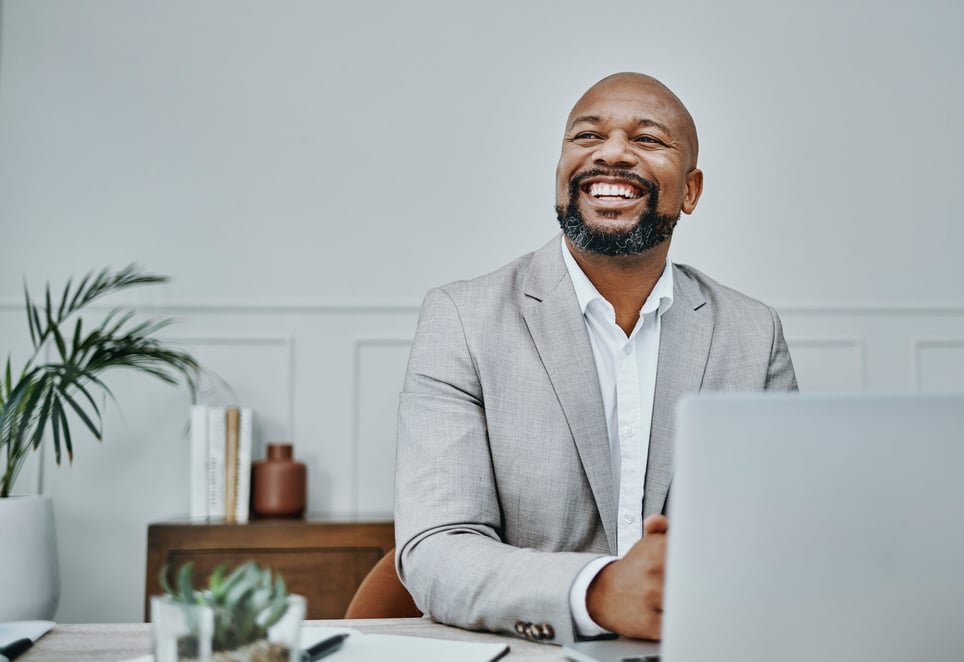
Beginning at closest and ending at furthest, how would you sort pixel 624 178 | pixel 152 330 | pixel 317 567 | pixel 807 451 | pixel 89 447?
1. pixel 807 451
2. pixel 624 178
3. pixel 317 567
4. pixel 152 330
5. pixel 89 447

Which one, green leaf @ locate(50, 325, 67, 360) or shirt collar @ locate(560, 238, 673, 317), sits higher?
shirt collar @ locate(560, 238, 673, 317)

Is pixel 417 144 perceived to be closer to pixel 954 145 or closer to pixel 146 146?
pixel 146 146

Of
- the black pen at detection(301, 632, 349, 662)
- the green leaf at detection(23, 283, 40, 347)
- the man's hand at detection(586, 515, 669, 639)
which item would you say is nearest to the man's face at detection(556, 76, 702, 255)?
the man's hand at detection(586, 515, 669, 639)

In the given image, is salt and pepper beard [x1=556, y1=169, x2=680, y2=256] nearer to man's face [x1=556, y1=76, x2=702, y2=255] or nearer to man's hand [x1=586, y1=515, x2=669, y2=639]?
man's face [x1=556, y1=76, x2=702, y2=255]

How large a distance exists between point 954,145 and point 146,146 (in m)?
2.67

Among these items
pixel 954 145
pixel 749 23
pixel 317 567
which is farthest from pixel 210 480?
pixel 954 145

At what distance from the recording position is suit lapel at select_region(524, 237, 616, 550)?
135 centimetres

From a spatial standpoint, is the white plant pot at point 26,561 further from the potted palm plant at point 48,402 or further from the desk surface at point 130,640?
the desk surface at point 130,640

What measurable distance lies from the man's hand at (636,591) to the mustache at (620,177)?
0.88 meters

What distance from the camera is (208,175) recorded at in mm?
2645

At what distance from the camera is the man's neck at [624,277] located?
1604mm

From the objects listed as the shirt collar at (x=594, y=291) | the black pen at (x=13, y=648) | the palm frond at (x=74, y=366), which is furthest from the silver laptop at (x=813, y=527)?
the palm frond at (x=74, y=366)

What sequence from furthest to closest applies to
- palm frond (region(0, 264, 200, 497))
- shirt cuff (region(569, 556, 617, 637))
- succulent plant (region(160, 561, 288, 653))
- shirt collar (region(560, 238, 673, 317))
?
palm frond (region(0, 264, 200, 497)) < shirt collar (region(560, 238, 673, 317)) < shirt cuff (region(569, 556, 617, 637)) < succulent plant (region(160, 561, 288, 653))

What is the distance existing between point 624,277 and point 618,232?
→ 0.09 metres
